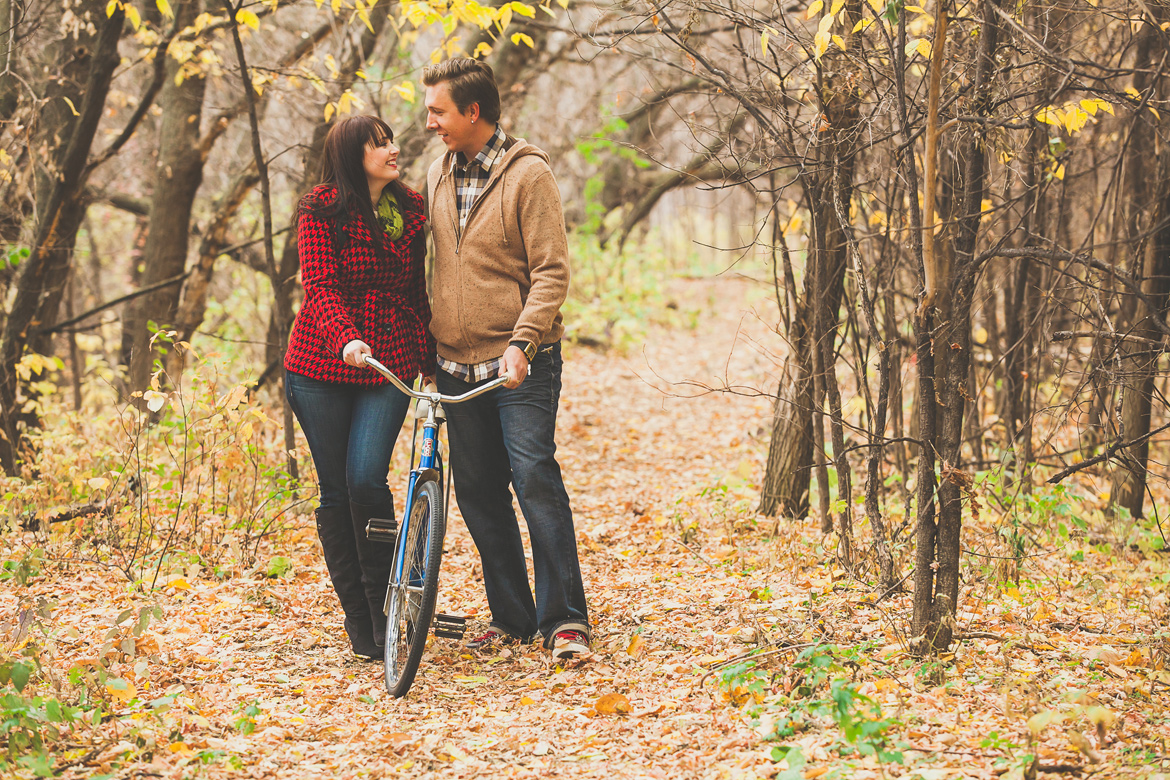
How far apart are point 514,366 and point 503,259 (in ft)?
1.46

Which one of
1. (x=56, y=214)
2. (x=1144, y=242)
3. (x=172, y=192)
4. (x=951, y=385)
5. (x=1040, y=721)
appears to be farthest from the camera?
(x=172, y=192)

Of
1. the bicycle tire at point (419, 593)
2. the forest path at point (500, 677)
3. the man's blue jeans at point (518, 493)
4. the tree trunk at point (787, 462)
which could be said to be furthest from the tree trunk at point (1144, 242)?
the bicycle tire at point (419, 593)

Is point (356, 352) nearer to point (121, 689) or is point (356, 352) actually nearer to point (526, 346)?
point (526, 346)

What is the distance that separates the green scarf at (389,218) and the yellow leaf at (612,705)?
1.78 metres

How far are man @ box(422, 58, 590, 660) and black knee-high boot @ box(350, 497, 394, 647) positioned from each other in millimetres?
334

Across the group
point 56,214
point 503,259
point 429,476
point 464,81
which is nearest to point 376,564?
point 429,476

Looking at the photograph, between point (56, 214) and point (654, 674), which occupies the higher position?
point (56, 214)

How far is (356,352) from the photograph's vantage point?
3.04 metres

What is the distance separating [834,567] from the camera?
4.01m

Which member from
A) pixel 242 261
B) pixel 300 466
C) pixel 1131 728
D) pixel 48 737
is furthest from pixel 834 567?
pixel 242 261

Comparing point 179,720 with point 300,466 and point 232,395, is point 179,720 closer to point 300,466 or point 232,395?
point 232,395

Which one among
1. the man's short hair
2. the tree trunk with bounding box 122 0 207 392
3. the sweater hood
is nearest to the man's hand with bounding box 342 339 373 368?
the sweater hood

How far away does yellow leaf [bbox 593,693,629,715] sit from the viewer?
285 cm

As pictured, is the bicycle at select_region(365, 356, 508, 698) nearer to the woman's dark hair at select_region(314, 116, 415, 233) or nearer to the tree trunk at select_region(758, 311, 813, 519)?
the woman's dark hair at select_region(314, 116, 415, 233)
